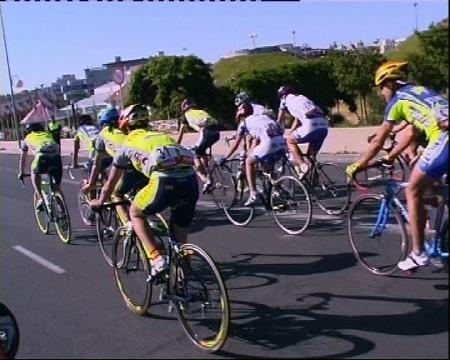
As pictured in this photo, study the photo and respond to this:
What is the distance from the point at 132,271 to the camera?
6289mm

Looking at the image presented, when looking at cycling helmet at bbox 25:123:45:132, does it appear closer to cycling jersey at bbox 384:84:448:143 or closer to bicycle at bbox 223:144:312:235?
bicycle at bbox 223:144:312:235

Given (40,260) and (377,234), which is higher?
(377,234)

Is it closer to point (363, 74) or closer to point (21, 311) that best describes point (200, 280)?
point (21, 311)

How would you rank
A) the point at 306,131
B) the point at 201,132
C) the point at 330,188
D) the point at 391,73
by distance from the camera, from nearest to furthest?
1. the point at 391,73
2. the point at 306,131
3. the point at 330,188
4. the point at 201,132

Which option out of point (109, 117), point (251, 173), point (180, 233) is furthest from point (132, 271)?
point (251, 173)

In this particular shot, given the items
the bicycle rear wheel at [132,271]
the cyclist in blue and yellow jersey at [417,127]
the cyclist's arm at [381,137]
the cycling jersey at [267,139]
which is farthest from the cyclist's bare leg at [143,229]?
the cycling jersey at [267,139]

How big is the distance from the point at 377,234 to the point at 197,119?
619 centimetres

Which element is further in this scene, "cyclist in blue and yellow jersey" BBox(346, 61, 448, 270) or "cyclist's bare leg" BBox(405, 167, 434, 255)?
"cyclist's bare leg" BBox(405, 167, 434, 255)

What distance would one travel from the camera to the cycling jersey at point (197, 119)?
39.8 ft

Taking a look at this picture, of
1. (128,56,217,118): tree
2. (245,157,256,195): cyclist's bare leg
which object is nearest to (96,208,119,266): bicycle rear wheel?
(245,157,256,195): cyclist's bare leg

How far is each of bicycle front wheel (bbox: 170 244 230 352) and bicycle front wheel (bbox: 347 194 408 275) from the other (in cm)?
206

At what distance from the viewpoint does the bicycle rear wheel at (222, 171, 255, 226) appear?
10.2 metres

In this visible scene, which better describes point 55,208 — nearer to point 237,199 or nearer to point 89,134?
point 89,134

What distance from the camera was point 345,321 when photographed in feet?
17.7
